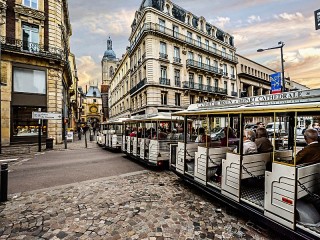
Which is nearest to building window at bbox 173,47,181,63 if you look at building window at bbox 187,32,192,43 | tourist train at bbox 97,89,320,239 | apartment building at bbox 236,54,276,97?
building window at bbox 187,32,192,43

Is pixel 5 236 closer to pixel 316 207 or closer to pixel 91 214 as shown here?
pixel 91 214

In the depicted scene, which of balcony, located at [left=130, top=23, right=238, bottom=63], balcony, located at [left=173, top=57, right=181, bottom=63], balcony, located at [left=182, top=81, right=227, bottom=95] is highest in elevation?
balcony, located at [left=130, top=23, right=238, bottom=63]

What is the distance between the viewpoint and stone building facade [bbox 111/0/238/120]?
2647 centimetres

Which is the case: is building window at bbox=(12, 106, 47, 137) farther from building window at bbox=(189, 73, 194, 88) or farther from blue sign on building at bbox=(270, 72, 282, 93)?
building window at bbox=(189, 73, 194, 88)

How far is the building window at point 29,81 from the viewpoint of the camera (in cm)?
1739

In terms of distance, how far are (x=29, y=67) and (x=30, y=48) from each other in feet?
6.24

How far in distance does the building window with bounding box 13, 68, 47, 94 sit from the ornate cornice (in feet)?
17.6

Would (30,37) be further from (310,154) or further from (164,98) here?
(310,154)

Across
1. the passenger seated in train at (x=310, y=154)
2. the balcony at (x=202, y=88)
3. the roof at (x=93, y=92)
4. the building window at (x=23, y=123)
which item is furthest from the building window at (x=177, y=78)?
the roof at (x=93, y=92)

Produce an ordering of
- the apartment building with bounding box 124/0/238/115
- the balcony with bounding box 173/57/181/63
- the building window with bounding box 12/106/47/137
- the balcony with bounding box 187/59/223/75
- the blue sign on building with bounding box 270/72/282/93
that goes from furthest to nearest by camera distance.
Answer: the balcony with bounding box 187/59/223/75 < the balcony with bounding box 173/57/181/63 < the apartment building with bounding box 124/0/238/115 < the building window with bounding box 12/106/47/137 < the blue sign on building with bounding box 270/72/282/93

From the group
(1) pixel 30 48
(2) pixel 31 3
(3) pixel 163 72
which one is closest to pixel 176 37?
(3) pixel 163 72

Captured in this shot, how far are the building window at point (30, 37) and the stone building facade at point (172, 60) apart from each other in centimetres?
1319

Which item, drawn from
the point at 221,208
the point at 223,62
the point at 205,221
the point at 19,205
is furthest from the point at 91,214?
the point at 223,62

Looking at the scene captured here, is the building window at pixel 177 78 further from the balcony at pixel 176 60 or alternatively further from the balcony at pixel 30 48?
the balcony at pixel 30 48
